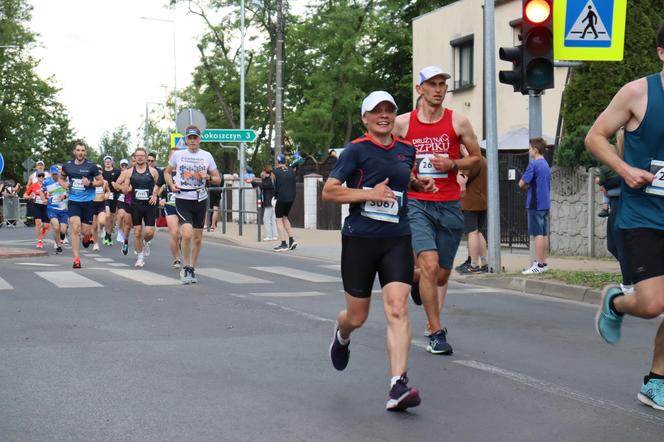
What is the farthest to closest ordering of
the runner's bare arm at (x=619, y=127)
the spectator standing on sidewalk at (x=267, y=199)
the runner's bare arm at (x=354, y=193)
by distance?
the spectator standing on sidewalk at (x=267, y=199), the runner's bare arm at (x=354, y=193), the runner's bare arm at (x=619, y=127)

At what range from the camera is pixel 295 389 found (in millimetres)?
5969

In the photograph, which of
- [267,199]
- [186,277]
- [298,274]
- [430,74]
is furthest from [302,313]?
[267,199]

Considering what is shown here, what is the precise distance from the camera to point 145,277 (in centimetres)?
1362

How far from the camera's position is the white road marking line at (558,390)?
17.5 feet

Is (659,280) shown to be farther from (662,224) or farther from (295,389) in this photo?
(295,389)

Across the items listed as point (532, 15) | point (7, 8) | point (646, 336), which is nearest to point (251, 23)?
point (7, 8)

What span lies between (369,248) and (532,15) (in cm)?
729

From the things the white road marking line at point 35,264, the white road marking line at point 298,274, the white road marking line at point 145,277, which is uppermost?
the white road marking line at point 145,277

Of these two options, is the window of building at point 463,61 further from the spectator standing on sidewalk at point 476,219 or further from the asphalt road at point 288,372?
the asphalt road at point 288,372

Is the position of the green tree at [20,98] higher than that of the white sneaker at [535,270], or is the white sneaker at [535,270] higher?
the green tree at [20,98]

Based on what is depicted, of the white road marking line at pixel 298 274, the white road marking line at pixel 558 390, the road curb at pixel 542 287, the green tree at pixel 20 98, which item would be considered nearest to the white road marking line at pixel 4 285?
the white road marking line at pixel 298 274

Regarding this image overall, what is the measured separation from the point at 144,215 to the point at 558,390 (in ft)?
38.2

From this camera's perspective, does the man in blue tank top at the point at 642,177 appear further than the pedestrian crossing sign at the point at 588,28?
No

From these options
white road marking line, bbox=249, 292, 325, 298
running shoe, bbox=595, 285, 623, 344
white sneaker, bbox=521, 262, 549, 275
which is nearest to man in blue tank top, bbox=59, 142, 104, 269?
white road marking line, bbox=249, 292, 325, 298
